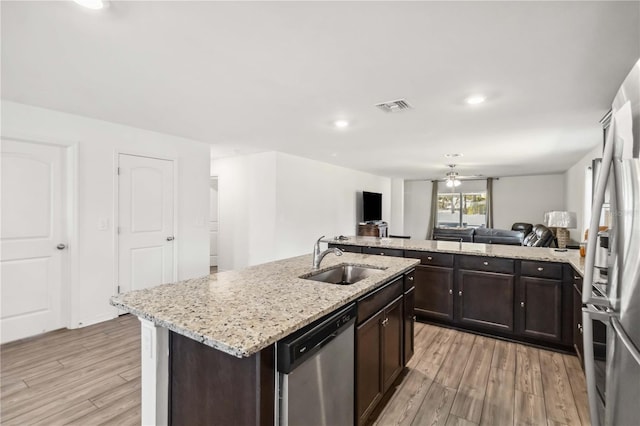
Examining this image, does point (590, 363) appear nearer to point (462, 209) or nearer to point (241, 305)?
point (241, 305)

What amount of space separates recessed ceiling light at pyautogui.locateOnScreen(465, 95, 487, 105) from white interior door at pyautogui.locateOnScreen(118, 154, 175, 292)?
365cm

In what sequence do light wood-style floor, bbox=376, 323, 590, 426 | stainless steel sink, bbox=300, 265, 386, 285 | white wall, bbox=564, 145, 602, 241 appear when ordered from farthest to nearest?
white wall, bbox=564, 145, 602, 241, stainless steel sink, bbox=300, 265, 386, 285, light wood-style floor, bbox=376, 323, 590, 426

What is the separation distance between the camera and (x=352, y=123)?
3.61 m

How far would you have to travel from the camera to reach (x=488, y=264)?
3.13 meters

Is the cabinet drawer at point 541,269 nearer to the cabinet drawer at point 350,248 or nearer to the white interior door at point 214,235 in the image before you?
the cabinet drawer at point 350,248

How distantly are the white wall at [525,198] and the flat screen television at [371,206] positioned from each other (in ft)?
12.5

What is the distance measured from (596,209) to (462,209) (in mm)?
9810

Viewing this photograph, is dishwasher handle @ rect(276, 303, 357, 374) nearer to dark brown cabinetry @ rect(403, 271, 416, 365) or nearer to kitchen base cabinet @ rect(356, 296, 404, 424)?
kitchen base cabinet @ rect(356, 296, 404, 424)

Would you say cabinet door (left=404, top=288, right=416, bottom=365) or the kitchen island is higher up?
the kitchen island

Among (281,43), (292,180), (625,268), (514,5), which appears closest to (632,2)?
(514,5)

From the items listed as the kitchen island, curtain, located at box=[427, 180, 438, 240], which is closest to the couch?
curtain, located at box=[427, 180, 438, 240]

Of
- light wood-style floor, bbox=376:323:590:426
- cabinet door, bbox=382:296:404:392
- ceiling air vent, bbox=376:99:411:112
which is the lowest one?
light wood-style floor, bbox=376:323:590:426

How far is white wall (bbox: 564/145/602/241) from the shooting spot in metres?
5.18

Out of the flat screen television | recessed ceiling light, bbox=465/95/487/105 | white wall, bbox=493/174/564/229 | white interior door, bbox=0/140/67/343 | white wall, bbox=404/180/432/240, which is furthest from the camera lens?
white wall, bbox=404/180/432/240
